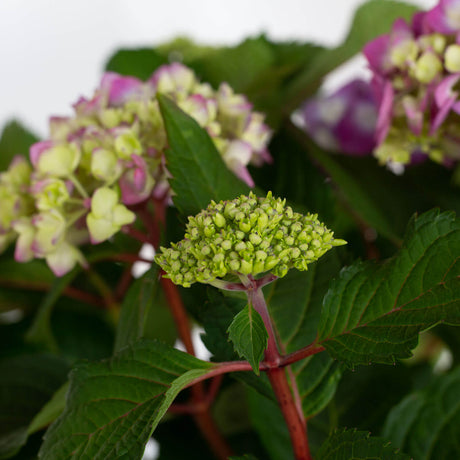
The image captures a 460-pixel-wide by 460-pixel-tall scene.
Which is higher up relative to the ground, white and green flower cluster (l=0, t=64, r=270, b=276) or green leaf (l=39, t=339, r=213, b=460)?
white and green flower cluster (l=0, t=64, r=270, b=276)

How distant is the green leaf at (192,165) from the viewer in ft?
0.77

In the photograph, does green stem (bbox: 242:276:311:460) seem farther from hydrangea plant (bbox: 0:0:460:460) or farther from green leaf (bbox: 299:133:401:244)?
green leaf (bbox: 299:133:401:244)

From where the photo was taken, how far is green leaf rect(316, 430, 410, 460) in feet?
0.65

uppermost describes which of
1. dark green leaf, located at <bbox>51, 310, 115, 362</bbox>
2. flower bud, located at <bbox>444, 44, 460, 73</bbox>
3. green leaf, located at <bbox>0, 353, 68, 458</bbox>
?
flower bud, located at <bbox>444, 44, 460, 73</bbox>

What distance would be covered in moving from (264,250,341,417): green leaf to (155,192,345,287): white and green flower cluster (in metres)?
0.06

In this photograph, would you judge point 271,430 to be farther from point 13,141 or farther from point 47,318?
point 13,141

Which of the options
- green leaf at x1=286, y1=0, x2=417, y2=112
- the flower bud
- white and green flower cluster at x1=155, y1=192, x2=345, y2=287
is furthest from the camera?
green leaf at x1=286, y1=0, x2=417, y2=112

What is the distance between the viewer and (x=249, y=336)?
0.62ft

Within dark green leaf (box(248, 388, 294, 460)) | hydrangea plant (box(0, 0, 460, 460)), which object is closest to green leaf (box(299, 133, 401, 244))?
hydrangea plant (box(0, 0, 460, 460))

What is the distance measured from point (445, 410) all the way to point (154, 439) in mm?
202

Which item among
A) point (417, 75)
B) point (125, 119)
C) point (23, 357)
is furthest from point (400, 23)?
point (23, 357)

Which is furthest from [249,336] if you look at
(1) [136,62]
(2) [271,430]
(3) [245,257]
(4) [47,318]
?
(1) [136,62]

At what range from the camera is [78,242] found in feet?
0.98

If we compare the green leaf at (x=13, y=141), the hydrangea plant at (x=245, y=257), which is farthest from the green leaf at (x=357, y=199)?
the green leaf at (x=13, y=141)
